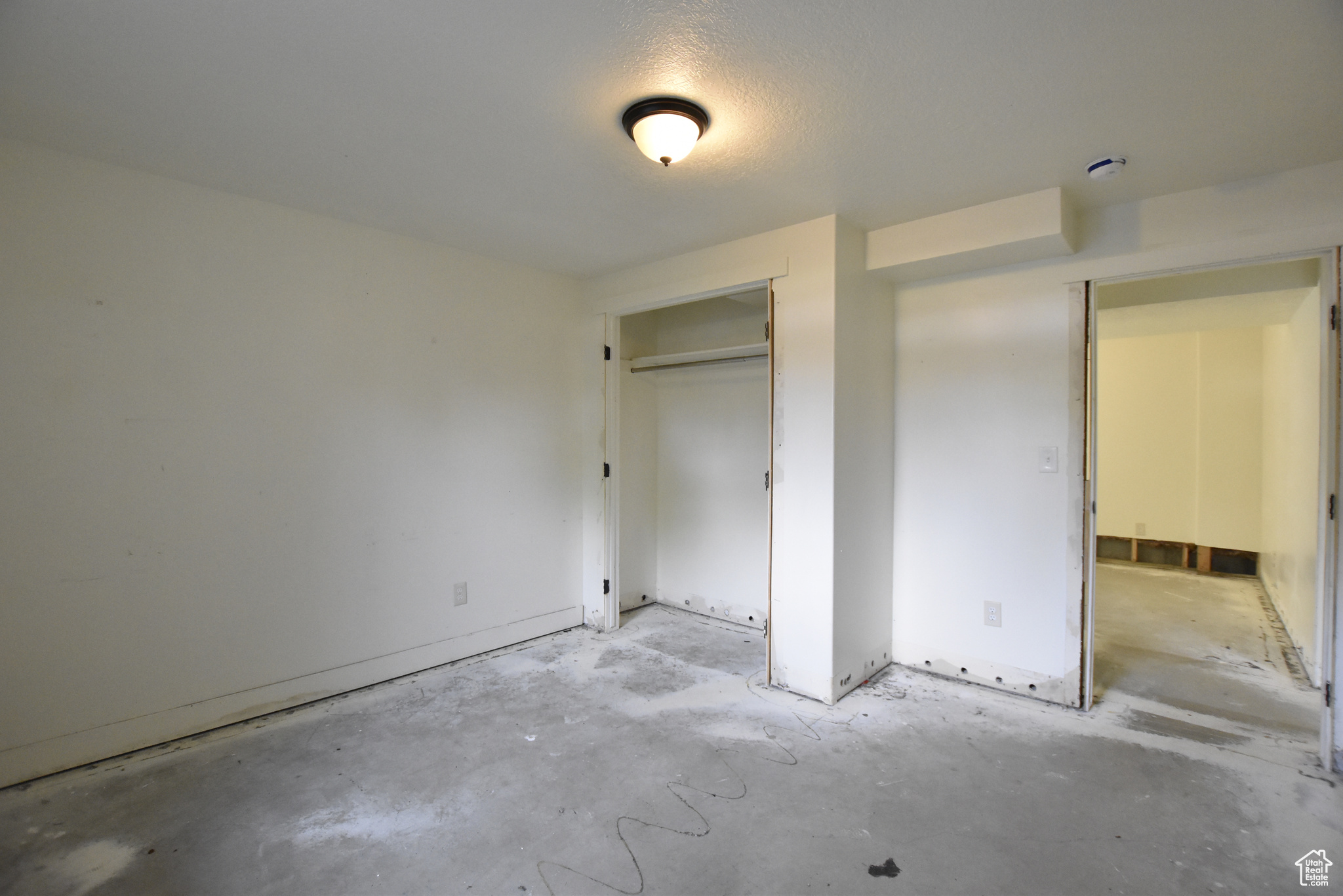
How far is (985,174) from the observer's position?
238cm

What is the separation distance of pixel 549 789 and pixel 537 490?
1950 millimetres

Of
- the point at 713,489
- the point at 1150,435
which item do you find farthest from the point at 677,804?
the point at 1150,435

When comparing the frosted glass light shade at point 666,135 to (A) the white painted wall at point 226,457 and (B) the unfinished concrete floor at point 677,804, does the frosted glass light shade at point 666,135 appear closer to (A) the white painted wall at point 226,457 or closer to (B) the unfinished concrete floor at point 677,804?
(A) the white painted wall at point 226,457

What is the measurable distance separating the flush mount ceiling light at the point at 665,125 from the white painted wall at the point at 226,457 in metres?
1.80

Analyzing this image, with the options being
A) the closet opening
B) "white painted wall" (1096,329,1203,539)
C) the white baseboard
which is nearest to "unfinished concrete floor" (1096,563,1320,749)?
"white painted wall" (1096,329,1203,539)

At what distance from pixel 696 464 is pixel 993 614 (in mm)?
2145

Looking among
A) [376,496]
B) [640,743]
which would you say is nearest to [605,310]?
[376,496]

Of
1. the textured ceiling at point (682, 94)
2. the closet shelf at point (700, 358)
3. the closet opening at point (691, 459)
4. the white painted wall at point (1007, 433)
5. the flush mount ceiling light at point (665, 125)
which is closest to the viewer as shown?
the textured ceiling at point (682, 94)

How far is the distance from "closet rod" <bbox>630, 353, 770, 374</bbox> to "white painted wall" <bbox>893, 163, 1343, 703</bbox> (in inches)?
38.6

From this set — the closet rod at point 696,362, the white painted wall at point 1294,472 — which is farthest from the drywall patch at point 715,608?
the white painted wall at point 1294,472

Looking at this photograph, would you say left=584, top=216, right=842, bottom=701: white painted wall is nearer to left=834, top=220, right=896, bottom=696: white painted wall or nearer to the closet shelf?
left=834, top=220, right=896, bottom=696: white painted wall

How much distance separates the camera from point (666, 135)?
1.89 m

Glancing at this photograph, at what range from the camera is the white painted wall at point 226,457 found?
2172mm

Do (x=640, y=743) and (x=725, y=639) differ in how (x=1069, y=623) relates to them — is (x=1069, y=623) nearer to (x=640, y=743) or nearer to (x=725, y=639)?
(x=725, y=639)
